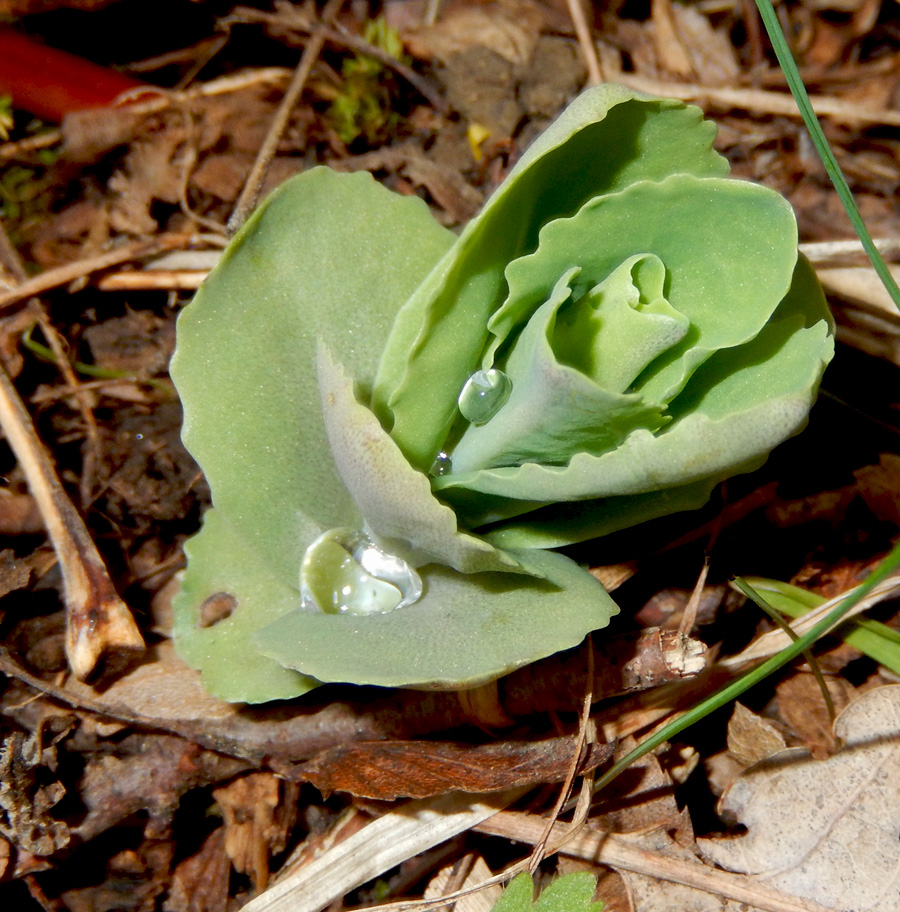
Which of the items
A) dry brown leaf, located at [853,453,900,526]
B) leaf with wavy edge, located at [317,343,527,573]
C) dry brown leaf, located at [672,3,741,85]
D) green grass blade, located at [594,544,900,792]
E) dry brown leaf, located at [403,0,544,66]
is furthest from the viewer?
dry brown leaf, located at [672,3,741,85]

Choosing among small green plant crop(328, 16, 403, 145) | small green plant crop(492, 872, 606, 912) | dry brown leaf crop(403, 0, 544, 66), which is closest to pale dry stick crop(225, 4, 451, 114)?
small green plant crop(328, 16, 403, 145)

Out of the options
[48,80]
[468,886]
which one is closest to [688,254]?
[468,886]

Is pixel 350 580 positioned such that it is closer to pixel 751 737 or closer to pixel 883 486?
pixel 751 737

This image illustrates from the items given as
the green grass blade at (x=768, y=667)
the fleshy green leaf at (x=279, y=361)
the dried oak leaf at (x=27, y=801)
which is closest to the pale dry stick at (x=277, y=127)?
the fleshy green leaf at (x=279, y=361)

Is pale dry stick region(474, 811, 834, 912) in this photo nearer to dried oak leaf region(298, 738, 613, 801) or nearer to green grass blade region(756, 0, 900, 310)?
dried oak leaf region(298, 738, 613, 801)

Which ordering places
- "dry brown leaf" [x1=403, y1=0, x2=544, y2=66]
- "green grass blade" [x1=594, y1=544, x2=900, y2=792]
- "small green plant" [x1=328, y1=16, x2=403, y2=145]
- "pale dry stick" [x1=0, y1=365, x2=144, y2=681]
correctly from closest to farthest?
"green grass blade" [x1=594, y1=544, x2=900, y2=792]
"pale dry stick" [x1=0, y1=365, x2=144, y2=681]
"small green plant" [x1=328, y1=16, x2=403, y2=145]
"dry brown leaf" [x1=403, y1=0, x2=544, y2=66]

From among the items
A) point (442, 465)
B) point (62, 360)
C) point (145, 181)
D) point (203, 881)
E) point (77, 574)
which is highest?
point (145, 181)
